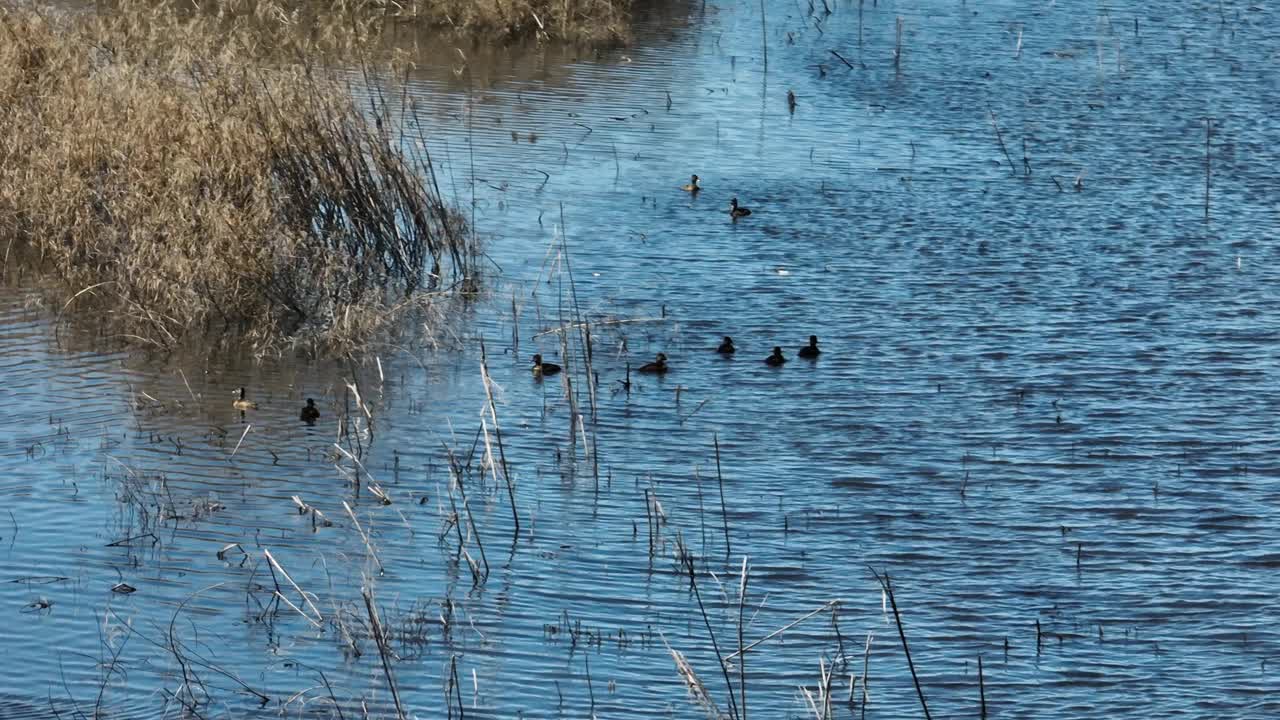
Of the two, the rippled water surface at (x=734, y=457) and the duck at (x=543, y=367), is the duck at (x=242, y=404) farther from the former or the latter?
the duck at (x=543, y=367)

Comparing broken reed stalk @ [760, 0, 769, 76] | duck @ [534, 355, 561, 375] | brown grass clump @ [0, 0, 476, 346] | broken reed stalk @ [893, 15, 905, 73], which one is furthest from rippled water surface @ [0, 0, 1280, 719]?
broken reed stalk @ [760, 0, 769, 76]

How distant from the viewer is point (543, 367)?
37.8 ft

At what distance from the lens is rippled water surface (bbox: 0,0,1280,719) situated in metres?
7.78

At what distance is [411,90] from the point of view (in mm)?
19172

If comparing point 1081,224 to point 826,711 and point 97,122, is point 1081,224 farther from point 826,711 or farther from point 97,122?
point 826,711

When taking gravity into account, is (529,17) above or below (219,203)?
above

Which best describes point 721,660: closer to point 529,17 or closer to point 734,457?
point 734,457

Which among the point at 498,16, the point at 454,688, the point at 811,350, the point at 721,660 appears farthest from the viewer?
the point at 498,16

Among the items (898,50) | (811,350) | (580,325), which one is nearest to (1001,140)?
(898,50)

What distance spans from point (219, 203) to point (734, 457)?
14.4 ft

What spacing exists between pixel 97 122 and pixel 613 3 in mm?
11484

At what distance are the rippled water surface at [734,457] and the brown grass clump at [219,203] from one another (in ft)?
1.49

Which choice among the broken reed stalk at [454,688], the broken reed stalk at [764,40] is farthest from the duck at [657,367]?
the broken reed stalk at [764,40]

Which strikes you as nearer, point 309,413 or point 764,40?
point 309,413
